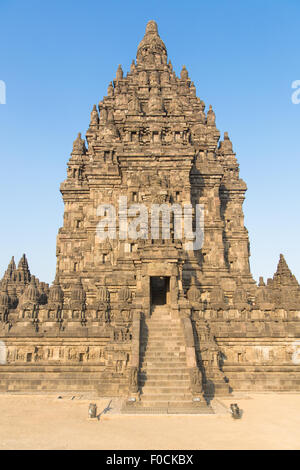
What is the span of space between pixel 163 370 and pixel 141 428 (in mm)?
5488

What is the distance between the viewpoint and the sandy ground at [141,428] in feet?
34.2

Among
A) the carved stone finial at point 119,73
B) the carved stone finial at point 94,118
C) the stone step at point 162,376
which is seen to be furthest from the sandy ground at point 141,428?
the carved stone finial at point 119,73

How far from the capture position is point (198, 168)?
116ft

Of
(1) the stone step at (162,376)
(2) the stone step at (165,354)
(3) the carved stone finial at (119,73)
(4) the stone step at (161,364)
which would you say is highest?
(3) the carved stone finial at (119,73)

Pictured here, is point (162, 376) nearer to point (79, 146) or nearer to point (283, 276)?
point (283, 276)

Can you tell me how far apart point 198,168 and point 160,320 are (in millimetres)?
18551

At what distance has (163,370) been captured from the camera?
1747 centimetres

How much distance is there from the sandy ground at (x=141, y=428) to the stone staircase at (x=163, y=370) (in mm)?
1321

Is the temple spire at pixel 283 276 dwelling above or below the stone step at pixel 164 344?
above

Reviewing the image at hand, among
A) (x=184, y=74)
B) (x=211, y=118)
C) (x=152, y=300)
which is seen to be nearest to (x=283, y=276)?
(x=152, y=300)

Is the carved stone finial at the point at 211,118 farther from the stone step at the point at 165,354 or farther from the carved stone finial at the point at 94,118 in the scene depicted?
the stone step at the point at 165,354

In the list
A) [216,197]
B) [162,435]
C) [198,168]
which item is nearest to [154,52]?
[198,168]

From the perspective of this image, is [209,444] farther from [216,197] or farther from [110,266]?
[216,197]

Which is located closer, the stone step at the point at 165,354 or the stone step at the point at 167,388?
the stone step at the point at 167,388
